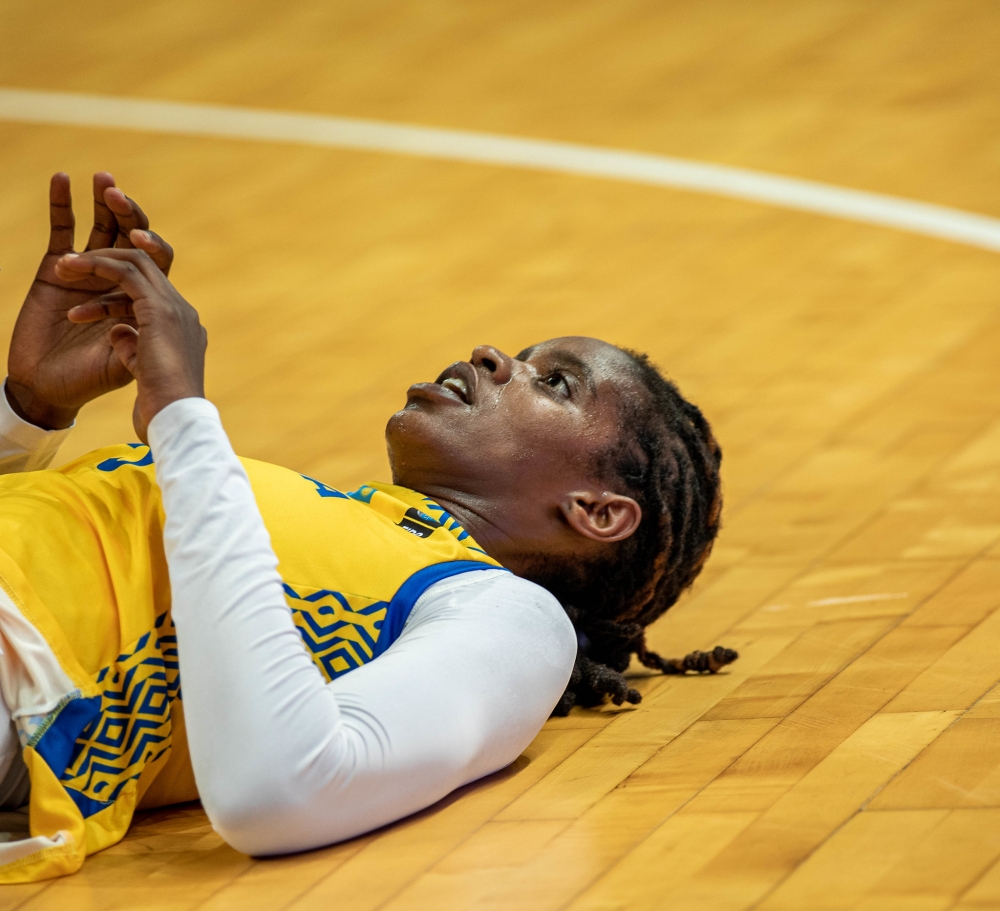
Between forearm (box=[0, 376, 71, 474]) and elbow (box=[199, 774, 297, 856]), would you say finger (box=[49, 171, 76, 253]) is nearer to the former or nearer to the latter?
forearm (box=[0, 376, 71, 474])

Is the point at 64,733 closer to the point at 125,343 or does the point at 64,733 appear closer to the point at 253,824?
the point at 253,824

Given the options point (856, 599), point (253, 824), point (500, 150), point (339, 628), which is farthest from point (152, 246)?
point (500, 150)

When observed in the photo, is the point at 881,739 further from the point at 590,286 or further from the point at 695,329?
the point at 590,286

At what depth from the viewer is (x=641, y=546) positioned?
2.10 metres

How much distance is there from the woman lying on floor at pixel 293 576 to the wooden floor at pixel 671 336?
4.0 inches

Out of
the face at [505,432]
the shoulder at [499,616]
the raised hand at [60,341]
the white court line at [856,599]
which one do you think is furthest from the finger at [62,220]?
the white court line at [856,599]

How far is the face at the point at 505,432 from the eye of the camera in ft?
6.56

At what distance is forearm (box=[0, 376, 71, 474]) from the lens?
2.14m

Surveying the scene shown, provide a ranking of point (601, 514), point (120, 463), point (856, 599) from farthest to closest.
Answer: point (856, 599) → point (601, 514) → point (120, 463)

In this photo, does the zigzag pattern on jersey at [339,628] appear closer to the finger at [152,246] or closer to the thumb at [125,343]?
the thumb at [125,343]

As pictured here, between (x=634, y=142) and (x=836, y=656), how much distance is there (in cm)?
335

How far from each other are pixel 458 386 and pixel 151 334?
19.7 inches

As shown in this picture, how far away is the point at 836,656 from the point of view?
7.27 ft

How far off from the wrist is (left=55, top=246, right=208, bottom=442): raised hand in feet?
1.44
